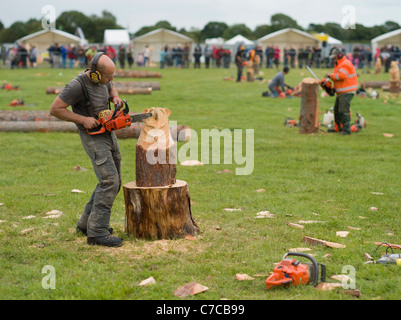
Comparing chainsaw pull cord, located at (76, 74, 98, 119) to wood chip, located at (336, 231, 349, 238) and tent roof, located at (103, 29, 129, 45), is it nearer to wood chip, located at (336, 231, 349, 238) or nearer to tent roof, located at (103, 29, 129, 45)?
wood chip, located at (336, 231, 349, 238)

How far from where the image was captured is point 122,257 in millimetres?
5414

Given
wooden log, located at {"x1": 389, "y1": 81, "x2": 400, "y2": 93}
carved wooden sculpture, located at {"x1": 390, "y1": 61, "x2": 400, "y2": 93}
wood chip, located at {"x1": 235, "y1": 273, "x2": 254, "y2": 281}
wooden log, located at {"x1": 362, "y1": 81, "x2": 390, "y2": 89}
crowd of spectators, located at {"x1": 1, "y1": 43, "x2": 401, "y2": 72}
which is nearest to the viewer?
wood chip, located at {"x1": 235, "y1": 273, "x2": 254, "y2": 281}

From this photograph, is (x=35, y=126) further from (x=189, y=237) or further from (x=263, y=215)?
(x=189, y=237)

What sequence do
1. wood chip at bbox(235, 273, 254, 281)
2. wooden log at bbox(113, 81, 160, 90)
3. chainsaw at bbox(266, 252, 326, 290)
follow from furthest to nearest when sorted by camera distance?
1. wooden log at bbox(113, 81, 160, 90)
2. wood chip at bbox(235, 273, 254, 281)
3. chainsaw at bbox(266, 252, 326, 290)

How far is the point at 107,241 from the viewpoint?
574cm

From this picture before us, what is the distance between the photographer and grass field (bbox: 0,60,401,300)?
4.71 metres

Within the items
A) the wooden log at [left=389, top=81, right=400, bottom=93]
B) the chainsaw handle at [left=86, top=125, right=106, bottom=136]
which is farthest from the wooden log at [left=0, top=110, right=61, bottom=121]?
the wooden log at [left=389, top=81, right=400, bottom=93]

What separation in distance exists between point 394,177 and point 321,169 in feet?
4.43

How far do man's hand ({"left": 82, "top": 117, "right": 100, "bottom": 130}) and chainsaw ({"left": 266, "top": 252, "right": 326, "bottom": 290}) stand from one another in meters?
2.40

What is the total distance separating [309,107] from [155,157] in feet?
28.9

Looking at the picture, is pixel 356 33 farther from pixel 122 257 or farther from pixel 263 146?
pixel 122 257

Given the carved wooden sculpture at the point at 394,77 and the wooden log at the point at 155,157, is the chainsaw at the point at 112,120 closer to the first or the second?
the wooden log at the point at 155,157

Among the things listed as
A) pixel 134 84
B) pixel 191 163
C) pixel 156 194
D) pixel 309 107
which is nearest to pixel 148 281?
pixel 156 194
